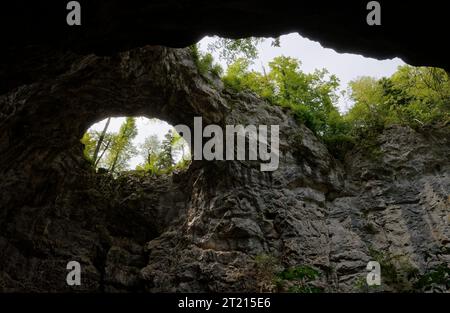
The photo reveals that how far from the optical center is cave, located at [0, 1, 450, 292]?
11.6 metres

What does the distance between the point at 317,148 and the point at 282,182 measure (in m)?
2.44

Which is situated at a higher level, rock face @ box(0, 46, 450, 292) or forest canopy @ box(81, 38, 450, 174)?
forest canopy @ box(81, 38, 450, 174)

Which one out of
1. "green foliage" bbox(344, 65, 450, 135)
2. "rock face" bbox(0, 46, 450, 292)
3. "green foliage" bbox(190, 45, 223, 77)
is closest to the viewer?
"rock face" bbox(0, 46, 450, 292)

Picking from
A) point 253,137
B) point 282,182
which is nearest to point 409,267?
point 282,182

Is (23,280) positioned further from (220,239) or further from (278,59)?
(278,59)

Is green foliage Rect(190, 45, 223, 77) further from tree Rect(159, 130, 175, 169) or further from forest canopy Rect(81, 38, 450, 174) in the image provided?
tree Rect(159, 130, 175, 169)

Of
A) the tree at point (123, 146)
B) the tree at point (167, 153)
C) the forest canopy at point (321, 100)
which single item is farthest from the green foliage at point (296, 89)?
the tree at point (123, 146)

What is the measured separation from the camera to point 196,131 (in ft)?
47.2

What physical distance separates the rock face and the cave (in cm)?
4

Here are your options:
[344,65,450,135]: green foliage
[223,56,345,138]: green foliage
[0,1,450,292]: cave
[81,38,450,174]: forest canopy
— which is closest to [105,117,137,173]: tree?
[81,38,450,174]: forest canopy

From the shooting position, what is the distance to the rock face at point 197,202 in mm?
11578

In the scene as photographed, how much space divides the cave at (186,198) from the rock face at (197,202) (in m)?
0.04
